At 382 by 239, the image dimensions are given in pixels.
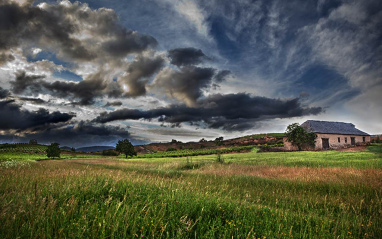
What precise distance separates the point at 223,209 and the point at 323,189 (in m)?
7.28

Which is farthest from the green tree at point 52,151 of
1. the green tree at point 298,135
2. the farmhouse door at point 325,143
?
the farmhouse door at point 325,143

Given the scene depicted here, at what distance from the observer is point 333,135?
58.4 m

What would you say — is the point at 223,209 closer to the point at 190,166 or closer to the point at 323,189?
the point at 323,189

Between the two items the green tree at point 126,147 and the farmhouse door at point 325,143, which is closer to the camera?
the green tree at point 126,147

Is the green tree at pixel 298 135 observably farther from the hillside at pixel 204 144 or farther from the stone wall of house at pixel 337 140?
the hillside at pixel 204 144

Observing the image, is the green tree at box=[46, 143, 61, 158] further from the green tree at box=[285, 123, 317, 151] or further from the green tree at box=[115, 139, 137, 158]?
the green tree at box=[285, 123, 317, 151]

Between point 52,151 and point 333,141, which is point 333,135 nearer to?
point 333,141

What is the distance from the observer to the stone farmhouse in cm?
5588

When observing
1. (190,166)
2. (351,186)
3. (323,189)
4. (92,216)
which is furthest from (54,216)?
(190,166)

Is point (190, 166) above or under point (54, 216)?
under

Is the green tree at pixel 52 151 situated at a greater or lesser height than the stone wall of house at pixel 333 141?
lesser

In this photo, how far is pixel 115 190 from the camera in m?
4.65

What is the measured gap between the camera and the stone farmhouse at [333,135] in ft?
183

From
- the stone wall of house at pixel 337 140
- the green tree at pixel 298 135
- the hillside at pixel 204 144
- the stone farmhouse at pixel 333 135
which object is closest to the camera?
the green tree at pixel 298 135
